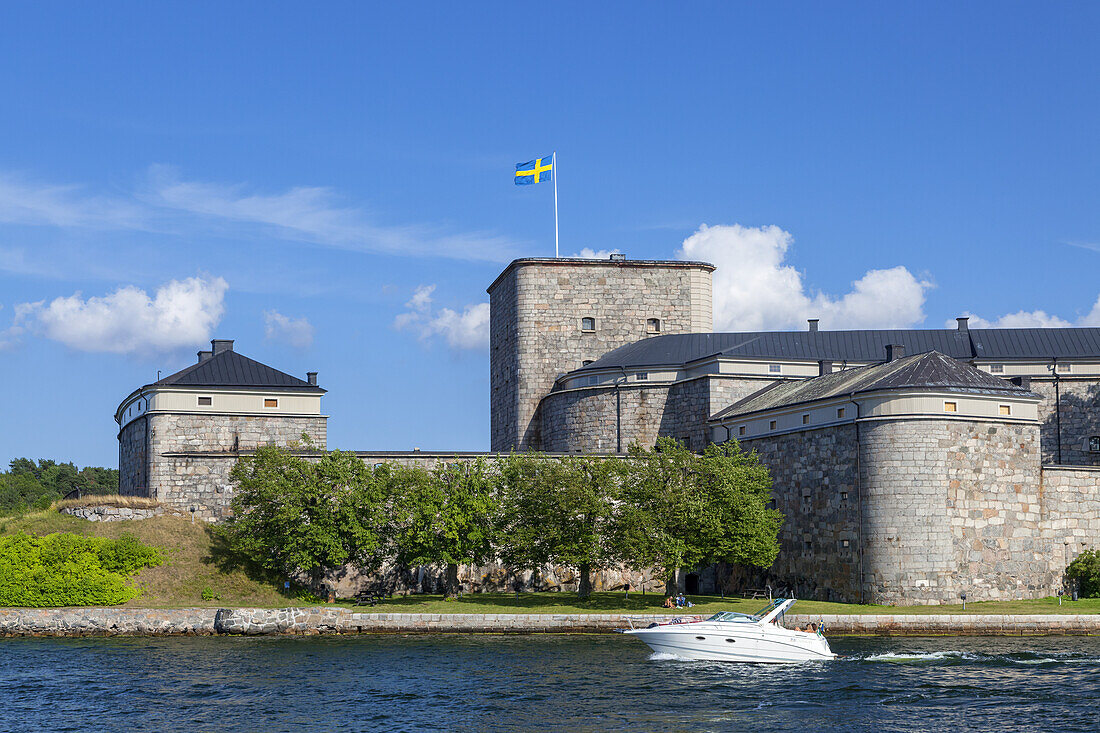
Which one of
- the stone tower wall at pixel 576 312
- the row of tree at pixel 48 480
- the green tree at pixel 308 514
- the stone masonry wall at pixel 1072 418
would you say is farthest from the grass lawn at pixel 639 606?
the row of tree at pixel 48 480

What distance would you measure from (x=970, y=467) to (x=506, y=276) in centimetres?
3286

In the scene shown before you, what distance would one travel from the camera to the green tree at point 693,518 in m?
48.6

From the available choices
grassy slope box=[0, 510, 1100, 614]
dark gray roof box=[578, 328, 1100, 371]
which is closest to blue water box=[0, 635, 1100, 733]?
grassy slope box=[0, 510, 1100, 614]

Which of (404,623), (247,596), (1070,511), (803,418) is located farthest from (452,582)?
(1070,511)

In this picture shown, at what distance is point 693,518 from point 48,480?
85.4m

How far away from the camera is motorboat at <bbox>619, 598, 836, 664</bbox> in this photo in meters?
38.9

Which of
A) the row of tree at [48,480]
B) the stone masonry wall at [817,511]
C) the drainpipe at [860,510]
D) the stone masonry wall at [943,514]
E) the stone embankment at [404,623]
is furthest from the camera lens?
the row of tree at [48,480]

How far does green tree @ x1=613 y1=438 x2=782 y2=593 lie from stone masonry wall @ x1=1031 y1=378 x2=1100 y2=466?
702 inches

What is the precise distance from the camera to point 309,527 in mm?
48844

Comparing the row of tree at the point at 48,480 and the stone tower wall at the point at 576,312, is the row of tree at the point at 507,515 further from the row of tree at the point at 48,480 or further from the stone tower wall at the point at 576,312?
the row of tree at the point at 48,480

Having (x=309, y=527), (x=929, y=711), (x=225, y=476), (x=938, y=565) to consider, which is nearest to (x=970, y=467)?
(x=938, y=565)

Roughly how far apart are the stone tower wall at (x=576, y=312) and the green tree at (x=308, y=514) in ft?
66.8

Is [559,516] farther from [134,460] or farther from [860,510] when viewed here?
[134,460]

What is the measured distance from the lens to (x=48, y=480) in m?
116
